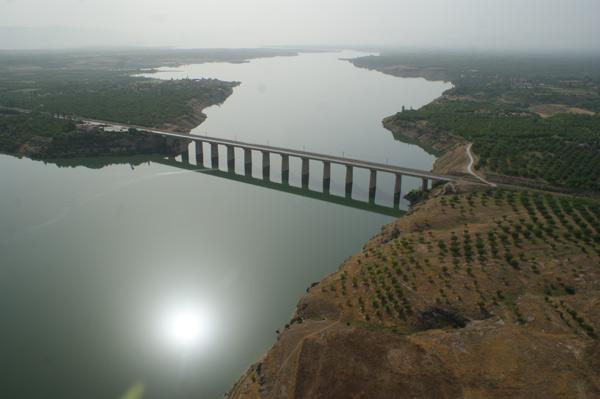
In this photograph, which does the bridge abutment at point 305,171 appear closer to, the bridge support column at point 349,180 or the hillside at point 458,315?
the bridge support column at point 349,180

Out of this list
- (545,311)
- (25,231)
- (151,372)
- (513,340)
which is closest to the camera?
(513,340)

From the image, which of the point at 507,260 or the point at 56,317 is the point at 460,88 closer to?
the point at 507,260

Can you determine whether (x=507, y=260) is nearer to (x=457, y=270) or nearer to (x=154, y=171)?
(x=457, y=270)

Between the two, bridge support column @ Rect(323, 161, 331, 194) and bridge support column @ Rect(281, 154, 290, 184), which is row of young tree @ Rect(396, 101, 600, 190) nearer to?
bridge support column @ Rect(323, 161, 331, 194)

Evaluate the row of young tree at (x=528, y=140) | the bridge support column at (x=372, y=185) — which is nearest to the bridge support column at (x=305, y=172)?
the bridge support column at (x=372, y=185)

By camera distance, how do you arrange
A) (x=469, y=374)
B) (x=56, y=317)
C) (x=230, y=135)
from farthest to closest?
(x=230, y=135), (x=56, y=317), (x=469, y=374)

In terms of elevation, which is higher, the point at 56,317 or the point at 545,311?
the point at 545,311

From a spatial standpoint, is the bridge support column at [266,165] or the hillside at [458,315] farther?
the bridge support column at [266,165]

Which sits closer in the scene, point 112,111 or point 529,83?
point 112,111

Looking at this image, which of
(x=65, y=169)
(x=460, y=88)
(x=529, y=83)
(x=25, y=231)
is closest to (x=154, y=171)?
(x=65, y=169)
